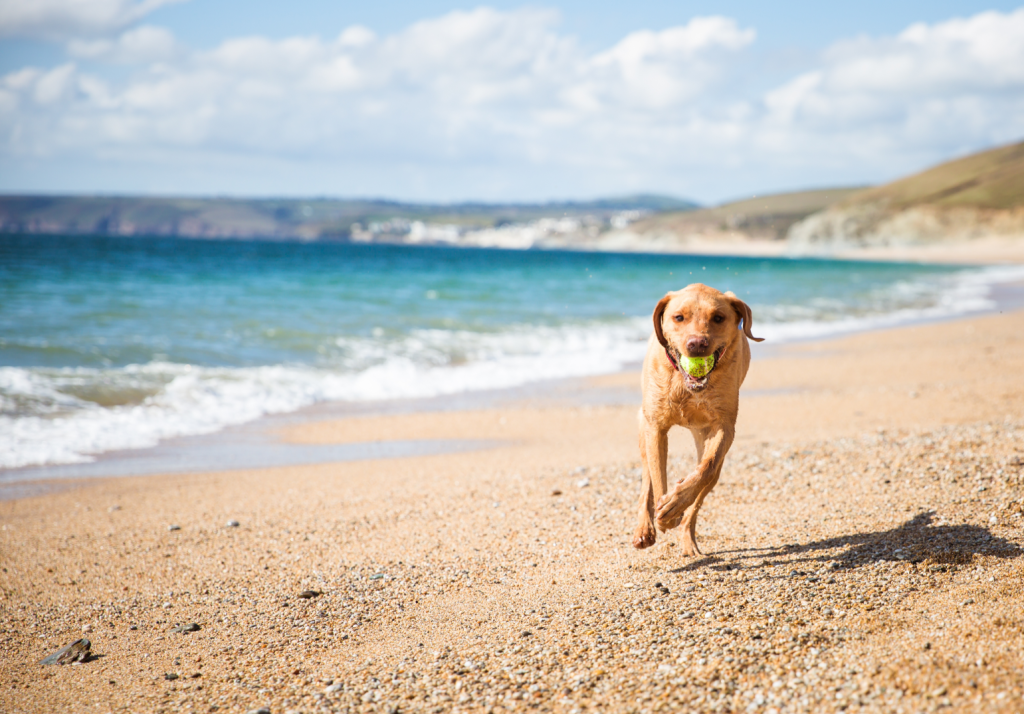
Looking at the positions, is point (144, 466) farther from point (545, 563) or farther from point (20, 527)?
point (545, 563)

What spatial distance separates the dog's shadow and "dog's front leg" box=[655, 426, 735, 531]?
23.7 inches

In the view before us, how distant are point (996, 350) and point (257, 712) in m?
17.7

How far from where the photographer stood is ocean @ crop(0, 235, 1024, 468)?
36.6 feet

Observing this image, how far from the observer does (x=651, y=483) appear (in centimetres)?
497

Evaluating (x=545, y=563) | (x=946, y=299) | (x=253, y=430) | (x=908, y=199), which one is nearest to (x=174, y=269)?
(x=253, y=430)

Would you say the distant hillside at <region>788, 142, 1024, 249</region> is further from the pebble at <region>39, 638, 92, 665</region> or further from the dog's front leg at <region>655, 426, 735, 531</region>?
the pebble at <region>39, 638, 92, 665</region>

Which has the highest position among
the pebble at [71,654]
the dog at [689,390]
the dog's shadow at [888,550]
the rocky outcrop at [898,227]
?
the rocky outcrop at [898,227]

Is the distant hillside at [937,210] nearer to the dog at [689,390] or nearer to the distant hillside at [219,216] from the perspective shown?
the distant hillside at [219,216]

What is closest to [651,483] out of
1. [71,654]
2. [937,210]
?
[71,654]

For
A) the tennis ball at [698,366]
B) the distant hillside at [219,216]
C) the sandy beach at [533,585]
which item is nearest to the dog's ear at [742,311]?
the tennis ball at [698,366]

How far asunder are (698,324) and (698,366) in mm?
251

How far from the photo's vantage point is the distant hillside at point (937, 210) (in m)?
99.2

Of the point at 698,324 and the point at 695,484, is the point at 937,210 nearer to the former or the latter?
the point at 698,324

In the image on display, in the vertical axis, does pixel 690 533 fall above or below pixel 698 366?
below
